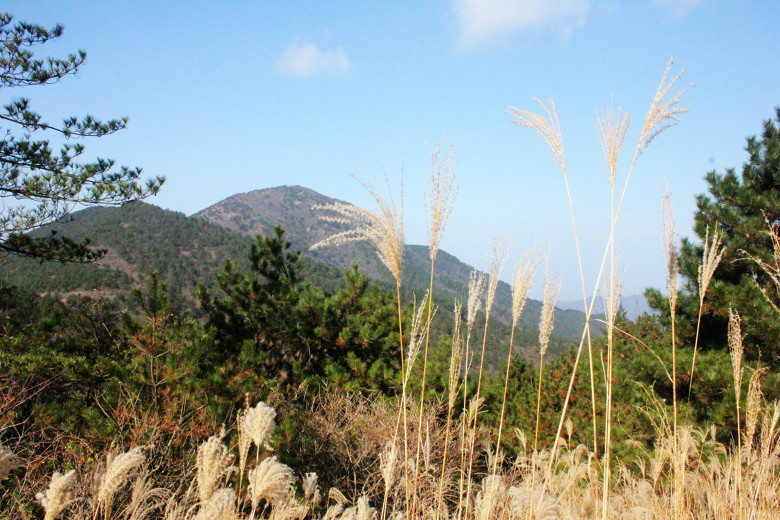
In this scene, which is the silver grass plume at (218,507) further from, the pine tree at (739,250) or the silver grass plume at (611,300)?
the pine tree at (739,250)

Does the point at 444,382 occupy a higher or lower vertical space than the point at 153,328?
lower

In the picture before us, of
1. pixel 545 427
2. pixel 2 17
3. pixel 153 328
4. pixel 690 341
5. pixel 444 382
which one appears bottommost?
pixel 545 427

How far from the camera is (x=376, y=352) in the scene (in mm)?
6465

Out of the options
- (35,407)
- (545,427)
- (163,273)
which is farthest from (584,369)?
(163,273)

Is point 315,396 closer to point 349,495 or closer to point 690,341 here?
point 349,495

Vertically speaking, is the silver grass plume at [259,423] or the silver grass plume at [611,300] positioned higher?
the silver grass plume at [611,300]

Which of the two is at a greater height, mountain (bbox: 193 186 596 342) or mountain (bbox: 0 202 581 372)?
mountain (bbox: 193 186 596 342)

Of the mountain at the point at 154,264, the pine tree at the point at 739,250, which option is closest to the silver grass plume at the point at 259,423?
the pine tree at the point at 739,250

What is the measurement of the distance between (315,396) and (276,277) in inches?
115

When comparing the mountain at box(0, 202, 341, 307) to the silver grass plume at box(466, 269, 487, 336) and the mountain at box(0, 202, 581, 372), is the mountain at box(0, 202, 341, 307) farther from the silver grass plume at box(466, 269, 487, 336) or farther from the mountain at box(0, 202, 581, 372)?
the silver grass plume at box(466, 269, 487, 336)

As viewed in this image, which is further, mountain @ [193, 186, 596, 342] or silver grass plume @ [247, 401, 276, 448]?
mountain @ [193, 186, 596, 342]

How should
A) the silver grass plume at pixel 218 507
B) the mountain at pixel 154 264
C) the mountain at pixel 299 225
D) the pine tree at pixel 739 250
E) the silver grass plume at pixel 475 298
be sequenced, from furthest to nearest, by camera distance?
the mountain at pixel 299 225 < the mountain at pixel 154 264 < the pine tree at pixel 739 250 < the silver grass plume at pixel 475 298 < the silver grass plume at pixel 218 507

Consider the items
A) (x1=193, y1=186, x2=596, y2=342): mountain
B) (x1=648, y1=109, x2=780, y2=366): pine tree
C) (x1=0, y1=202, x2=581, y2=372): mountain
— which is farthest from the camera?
(x1=193, y1=186, x2=596, y2=342): mountain

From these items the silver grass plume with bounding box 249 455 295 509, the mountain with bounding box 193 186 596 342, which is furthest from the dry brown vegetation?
the mountain with bounding box 193 186 596 342
